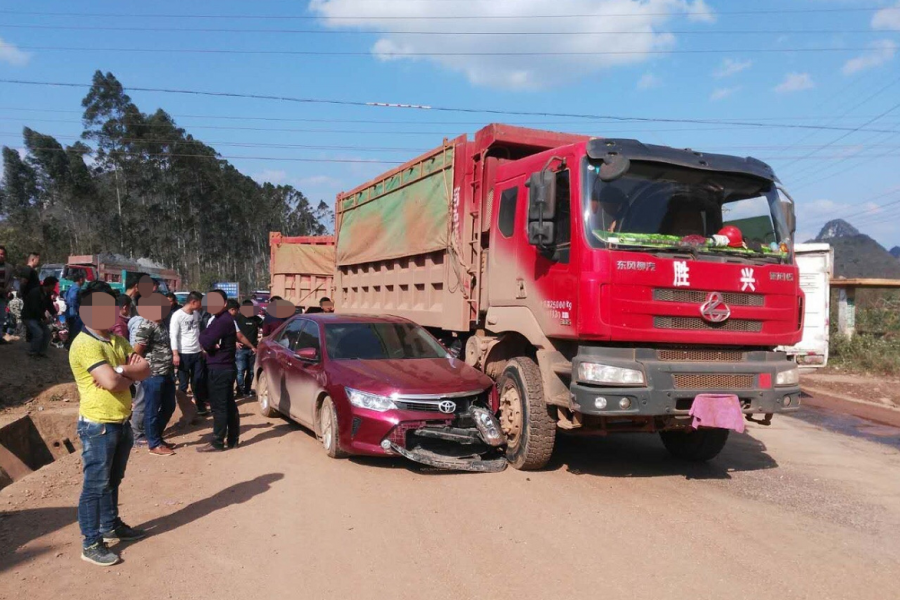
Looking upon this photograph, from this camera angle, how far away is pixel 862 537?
4.92 m

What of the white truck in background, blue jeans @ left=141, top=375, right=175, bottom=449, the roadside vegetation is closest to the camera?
blue jeans @ left=141, top=375, right=175, bottom=449

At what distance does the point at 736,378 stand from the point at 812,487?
1389mm

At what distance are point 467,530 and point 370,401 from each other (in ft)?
6.21

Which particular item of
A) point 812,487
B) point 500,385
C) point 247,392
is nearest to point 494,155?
point 500,385

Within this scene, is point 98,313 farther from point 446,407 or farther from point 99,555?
point 446,407

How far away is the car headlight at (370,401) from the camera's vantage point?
20.8 feet

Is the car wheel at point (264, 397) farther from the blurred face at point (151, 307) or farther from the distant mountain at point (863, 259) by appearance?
the distant mountain at point (863, 259)

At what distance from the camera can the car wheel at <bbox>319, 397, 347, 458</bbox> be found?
665cm

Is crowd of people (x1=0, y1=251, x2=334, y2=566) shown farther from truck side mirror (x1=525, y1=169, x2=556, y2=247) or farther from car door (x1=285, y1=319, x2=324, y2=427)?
truck side mirror (x1=525, y1=169, x2=556, y2=247)

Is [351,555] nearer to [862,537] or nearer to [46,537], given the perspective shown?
[46,537]

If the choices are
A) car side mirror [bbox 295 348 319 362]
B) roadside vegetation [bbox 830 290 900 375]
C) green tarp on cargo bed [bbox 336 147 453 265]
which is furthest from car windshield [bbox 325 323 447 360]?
roadside vegetation [bbox 830 290 900 375]

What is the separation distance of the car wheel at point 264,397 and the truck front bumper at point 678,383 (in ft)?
15.6

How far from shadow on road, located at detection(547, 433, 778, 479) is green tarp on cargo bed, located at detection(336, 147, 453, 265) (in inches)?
115

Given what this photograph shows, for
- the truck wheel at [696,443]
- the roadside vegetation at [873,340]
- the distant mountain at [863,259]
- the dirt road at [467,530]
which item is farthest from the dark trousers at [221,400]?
the distant mountain at [863,259]
